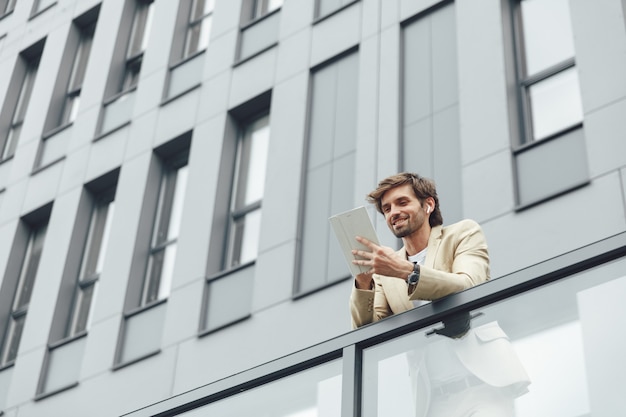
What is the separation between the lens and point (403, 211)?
5953 millimetres

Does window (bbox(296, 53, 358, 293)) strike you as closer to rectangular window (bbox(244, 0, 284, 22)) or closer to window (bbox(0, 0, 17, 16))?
rectangular window (bbox(244, 0, 284, 22))

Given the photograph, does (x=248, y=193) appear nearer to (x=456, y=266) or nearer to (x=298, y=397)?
(x=298, y=397)

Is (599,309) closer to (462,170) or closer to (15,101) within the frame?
(462,170)

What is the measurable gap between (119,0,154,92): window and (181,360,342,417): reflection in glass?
14.7 meters

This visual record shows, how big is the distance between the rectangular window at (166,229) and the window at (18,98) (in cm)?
527

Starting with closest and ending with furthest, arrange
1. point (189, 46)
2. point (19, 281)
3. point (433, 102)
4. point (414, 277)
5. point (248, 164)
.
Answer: point (414, 277) → point (433, 102) → point (248, 164) → point (19, 281) → point (189, 46)

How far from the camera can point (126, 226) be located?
1758 centimetres

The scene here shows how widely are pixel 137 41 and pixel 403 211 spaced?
52.9ft

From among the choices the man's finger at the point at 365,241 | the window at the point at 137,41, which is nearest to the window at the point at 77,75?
the window at the point at 137,41

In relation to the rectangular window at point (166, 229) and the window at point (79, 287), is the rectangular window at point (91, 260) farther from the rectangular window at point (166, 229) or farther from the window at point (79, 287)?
the rectangular window at point (166, 229)

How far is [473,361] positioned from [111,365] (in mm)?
11540

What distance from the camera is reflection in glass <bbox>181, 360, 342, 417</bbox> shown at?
18.8 feet

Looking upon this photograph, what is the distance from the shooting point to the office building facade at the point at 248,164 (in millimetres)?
12461

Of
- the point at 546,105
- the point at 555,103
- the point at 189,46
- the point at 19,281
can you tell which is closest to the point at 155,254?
the point at 19,281
